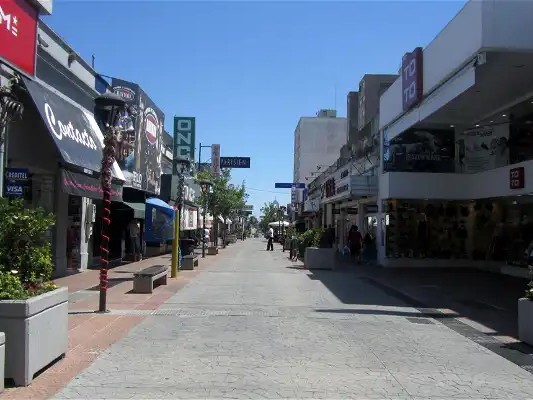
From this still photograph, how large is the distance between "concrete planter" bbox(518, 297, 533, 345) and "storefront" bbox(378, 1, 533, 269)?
8298mm

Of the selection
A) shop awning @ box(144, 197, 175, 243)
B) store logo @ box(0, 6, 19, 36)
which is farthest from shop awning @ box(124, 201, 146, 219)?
store logo @ box(0, 6, 19, 36)

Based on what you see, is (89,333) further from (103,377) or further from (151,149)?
(151,149)

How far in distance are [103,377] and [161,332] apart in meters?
2.71

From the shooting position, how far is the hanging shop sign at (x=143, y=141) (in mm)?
23725

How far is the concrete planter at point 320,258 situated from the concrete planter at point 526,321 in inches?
540

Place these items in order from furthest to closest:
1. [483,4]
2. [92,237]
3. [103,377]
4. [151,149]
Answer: [151,149] < [92,237] < [483,4] < [103,377]

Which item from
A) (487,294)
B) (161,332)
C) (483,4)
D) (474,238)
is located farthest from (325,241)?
(161,332)

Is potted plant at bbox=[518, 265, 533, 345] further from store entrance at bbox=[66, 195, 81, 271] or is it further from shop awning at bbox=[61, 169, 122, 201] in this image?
store entrance at bbox=[66, 195, 81, 271]

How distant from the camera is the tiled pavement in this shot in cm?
613

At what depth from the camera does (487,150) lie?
22562 millimetres

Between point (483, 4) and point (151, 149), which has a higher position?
point (483, 4)

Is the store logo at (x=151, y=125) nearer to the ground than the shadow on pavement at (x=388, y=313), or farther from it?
farther from it

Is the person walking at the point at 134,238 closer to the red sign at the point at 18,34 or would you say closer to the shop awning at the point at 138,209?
the shop awning at the point at 138,209

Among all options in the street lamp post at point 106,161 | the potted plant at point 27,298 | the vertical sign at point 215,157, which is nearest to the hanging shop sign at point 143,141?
the street lamp post at point 106,161
